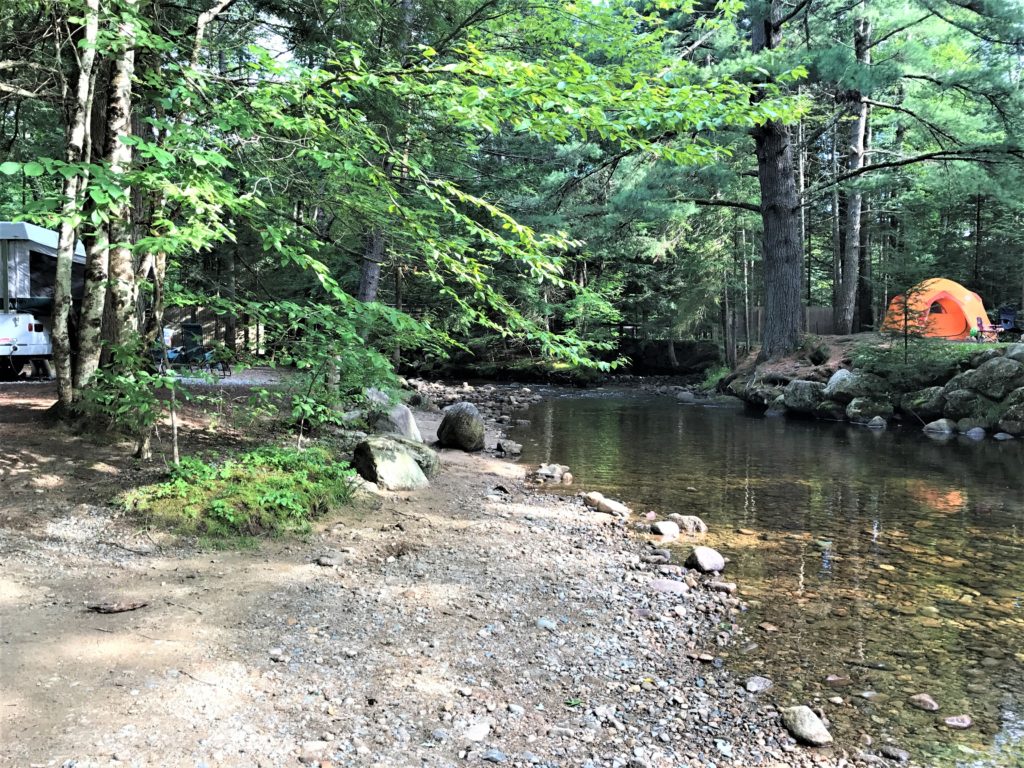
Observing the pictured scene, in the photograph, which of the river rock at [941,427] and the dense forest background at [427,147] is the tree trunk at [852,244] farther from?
the river rock at [941,427]

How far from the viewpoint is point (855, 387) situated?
1569cm

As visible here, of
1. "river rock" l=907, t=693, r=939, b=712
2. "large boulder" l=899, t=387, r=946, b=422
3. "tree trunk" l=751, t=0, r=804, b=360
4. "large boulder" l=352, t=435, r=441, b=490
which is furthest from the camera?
"tree trunk" l=751, t=0, r=804, b=360

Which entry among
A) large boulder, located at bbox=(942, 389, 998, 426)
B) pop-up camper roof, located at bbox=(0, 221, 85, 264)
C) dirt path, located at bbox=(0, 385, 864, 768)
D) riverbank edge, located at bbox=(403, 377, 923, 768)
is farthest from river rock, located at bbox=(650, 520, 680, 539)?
pop-up camper roof, located at bbox=(0, 221, 85, 264)

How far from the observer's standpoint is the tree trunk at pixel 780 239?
55.8 feet

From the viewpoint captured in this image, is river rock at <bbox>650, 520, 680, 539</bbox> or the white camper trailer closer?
river rock at <bbox>650, 520, 680, 539</bbox>

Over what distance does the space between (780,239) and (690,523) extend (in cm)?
1323

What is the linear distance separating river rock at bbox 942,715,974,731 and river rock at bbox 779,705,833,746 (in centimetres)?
67

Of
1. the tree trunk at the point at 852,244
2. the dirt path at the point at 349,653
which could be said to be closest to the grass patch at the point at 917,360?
the tree trunk at the point at 852,244

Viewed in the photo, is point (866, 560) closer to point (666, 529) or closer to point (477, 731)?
point (666, 529)

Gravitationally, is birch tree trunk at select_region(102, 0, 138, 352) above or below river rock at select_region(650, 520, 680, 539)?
above

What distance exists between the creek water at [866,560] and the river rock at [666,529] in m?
0.29

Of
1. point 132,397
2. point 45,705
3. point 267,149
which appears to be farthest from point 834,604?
point 267,149

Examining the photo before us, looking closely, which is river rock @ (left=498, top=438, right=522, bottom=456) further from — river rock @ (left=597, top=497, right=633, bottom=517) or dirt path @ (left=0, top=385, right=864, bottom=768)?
dirt path @ (left=0, top=385, right=864, bottom=768)

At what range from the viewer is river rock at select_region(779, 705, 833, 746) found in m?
3.08
